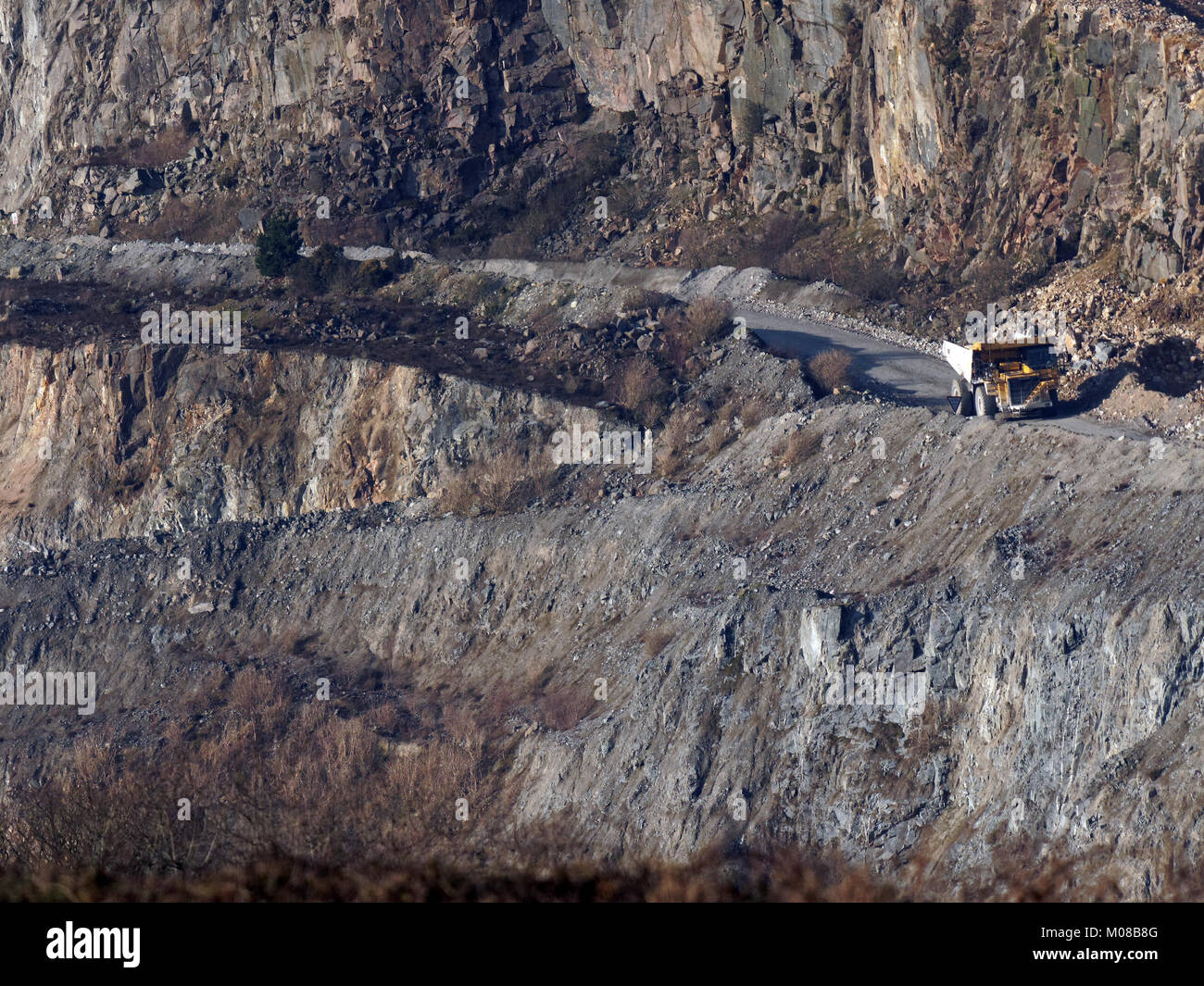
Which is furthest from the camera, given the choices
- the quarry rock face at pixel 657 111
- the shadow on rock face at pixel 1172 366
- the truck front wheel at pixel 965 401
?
the quarry rock face at pixel 657 111

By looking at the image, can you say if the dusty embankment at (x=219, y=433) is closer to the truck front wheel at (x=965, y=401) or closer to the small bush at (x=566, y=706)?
the small bush at (x=566, y=706)

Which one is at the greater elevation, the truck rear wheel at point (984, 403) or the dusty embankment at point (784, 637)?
the truck rear wheel at point (984, 403)

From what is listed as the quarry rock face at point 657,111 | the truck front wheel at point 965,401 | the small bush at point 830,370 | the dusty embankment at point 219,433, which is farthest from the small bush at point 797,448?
the quarry rock face at point 657,111

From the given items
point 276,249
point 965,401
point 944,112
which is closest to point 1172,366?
point 965,401

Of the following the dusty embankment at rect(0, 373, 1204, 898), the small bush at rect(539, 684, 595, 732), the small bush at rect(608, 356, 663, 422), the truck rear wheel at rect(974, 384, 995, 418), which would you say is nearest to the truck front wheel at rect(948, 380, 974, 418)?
the truck rear wheel at rect(974, 384, 995, 418)

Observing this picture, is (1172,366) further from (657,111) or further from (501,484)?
(657,111)

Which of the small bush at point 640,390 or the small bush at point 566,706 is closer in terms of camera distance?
the small bush at point 566,706

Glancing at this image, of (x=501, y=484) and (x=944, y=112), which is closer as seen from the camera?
(x=501, y=484)
